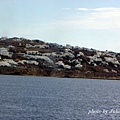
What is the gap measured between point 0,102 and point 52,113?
55.3ft

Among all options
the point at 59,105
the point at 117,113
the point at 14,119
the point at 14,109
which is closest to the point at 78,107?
the point at 59,105

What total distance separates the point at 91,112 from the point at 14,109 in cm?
1616

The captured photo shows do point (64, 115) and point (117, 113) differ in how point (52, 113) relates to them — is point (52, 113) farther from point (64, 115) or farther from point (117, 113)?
point (117, 113)

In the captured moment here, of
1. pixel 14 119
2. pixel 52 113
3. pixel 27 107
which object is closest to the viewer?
pixel 14 119

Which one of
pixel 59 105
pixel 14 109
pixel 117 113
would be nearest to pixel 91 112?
pixel 117 113

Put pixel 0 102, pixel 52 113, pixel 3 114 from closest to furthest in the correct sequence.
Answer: pixel 3 114 < pixel 52 113 < pixel 0 102

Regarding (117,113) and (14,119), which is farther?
(117,113)

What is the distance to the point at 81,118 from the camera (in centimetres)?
6825

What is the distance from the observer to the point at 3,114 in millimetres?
68125

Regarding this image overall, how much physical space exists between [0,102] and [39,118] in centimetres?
2076

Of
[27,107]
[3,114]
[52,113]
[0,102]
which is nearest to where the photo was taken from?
[3,114]

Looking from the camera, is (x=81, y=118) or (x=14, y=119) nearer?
(x=14, y=119)

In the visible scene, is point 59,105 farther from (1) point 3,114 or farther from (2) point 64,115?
(1) point 3,114

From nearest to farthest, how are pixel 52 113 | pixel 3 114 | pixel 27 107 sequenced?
1. pixel 3 114
2. pixel 52 113
3. pixel 27 107
